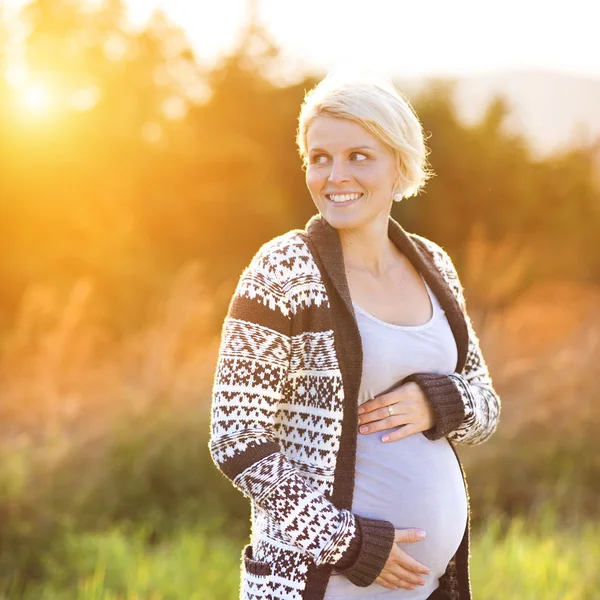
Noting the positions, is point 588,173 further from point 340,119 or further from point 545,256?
point 340,119

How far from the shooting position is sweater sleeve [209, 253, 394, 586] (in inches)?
77.4

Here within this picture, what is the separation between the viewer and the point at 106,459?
4914 mm

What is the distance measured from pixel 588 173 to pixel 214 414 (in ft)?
36.3

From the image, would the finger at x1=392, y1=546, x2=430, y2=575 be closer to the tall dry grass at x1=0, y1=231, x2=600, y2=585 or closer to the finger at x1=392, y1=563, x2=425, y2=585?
the finger at x1=392, y1=563, x2=425, y2=585

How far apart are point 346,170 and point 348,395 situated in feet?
1.89

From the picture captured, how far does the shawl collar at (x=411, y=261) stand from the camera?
2.16 metres

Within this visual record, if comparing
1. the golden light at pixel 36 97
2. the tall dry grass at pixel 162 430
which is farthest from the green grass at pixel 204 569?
the golden light at pixel 36 97

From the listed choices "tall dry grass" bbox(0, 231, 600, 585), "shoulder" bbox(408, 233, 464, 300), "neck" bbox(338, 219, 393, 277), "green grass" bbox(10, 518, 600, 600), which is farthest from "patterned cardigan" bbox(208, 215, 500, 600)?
"tall dry grass" bbox(0, 231, 600, 585)

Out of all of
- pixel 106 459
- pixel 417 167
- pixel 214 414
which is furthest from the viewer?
pixel 106 459

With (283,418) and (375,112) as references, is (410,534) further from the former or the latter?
(375,112)

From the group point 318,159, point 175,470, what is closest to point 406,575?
point 318,159

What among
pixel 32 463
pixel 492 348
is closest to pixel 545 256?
pixel 492 348

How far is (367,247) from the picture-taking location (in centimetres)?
239

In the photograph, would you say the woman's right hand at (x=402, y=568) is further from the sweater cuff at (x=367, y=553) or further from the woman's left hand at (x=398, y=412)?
the woman's left hand at (x=398, y=412)
